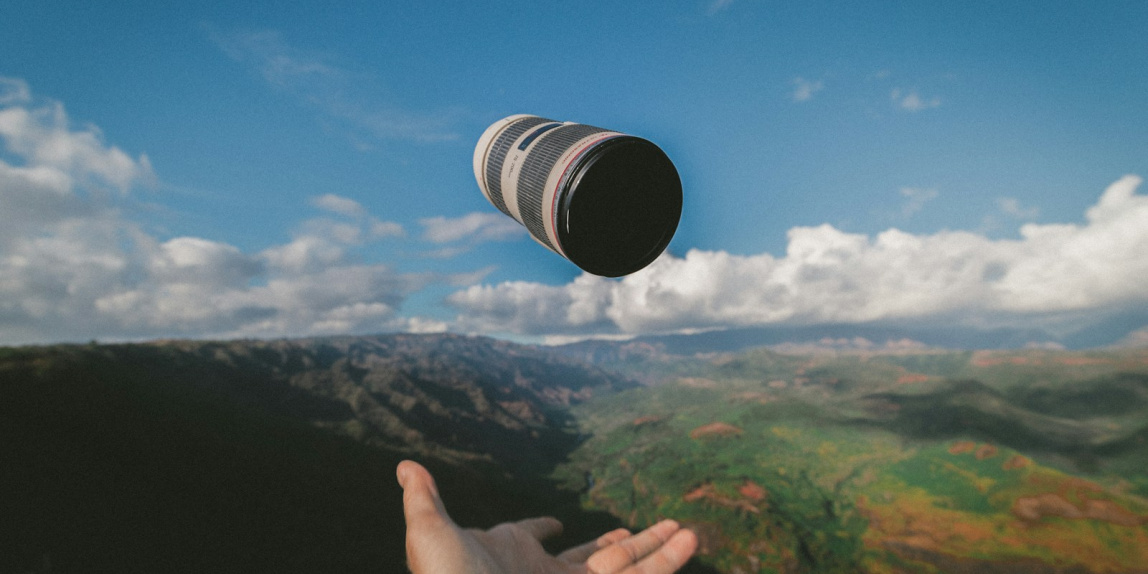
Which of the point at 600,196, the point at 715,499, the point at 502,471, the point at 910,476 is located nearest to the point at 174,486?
the point at 600,196

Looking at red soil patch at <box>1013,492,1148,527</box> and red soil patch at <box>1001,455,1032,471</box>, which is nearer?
red soil patch at <box>1013,492,1148,527</box>

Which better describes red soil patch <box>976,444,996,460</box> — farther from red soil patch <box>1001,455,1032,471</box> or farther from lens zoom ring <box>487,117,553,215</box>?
lens zoom ring <box>487,117,553,215</box>

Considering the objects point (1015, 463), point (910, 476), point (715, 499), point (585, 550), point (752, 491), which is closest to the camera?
point (585, 550)

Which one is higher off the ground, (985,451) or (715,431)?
(985,451)

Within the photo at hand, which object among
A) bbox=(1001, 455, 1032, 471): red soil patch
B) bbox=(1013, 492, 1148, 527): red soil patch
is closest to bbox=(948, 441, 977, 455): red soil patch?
bbox=(1001, 455, 1032, 471): red soil patch

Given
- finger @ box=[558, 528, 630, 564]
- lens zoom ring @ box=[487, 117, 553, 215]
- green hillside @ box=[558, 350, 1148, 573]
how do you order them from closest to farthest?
finger @ box=[558, 528, 630, 564] → lens zoom ring @ box=[487, 117, 553, 215] → green hillside @ box=[558, 350, 1148, 573]

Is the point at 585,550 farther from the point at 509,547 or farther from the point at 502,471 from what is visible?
the point at 502,471

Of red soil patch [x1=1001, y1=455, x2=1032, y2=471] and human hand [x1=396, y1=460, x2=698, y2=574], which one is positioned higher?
human hand [x1=396, y1=460, x2=698, y2=574]
